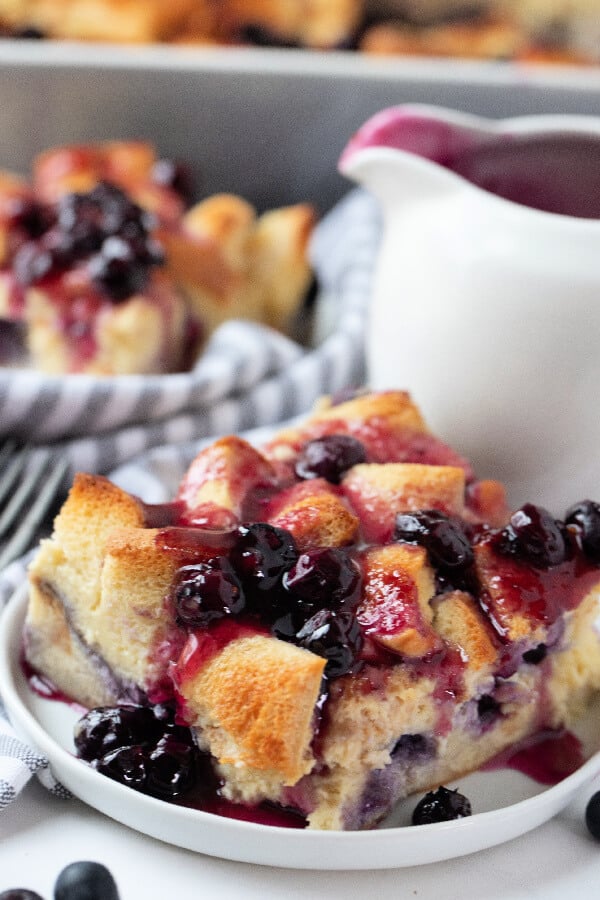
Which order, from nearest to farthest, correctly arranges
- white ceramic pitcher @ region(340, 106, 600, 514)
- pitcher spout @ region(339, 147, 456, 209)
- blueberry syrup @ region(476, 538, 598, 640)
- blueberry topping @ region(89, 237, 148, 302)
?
blueberry syrup @ region(476, 538, 598, 640) → white ceramic pitcher @ region(340, 106, 600, 514) → pitcher spout @ region(339, 147, 456, 209) → blueberry topping @ region(89, 237, 148, 302)

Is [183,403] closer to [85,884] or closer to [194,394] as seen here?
[194,394]

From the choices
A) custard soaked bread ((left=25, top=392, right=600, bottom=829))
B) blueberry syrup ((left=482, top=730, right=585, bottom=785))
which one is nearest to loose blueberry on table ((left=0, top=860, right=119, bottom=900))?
custard soaked bread ((left=25, top=392, right=600, bottom=829))

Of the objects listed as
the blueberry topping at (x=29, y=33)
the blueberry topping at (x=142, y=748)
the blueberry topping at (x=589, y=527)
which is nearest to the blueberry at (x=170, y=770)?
the blueberry topping at (x=142, y=748)

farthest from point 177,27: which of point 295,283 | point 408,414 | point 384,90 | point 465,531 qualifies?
point 465,531

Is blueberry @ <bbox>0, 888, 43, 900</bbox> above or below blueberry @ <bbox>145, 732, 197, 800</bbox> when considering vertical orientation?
below

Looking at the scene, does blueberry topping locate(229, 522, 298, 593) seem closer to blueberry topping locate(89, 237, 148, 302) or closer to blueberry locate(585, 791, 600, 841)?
blueberry locate(585, 791, 600, 841)

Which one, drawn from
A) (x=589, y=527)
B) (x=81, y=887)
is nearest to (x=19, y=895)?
(x=81, y=887)

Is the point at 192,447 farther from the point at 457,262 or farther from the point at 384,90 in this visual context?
the point at 384,90

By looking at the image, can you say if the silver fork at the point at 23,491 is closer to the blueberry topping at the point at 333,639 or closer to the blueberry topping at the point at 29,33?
the blueberry topping at the point at 333,639
